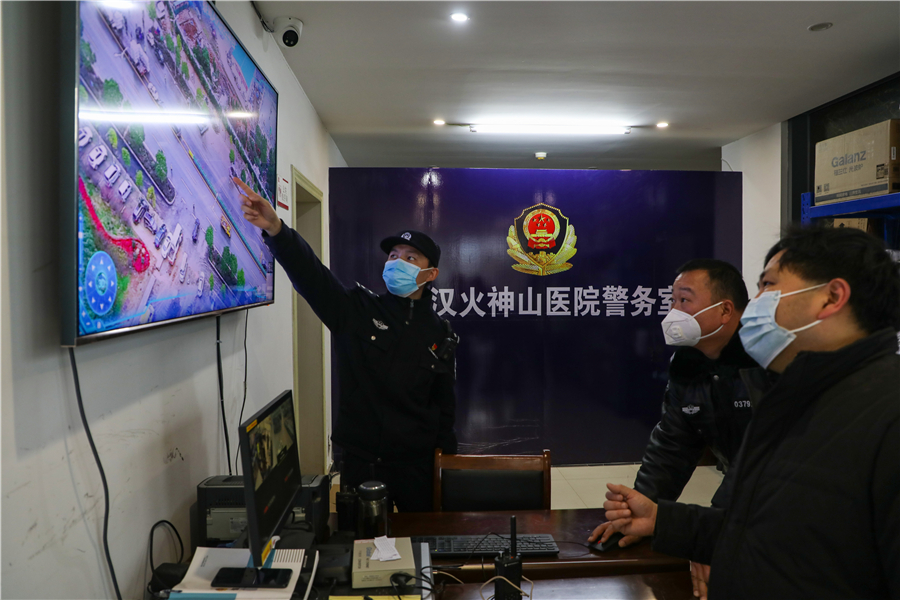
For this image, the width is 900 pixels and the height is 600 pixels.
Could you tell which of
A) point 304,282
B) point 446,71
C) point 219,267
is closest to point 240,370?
point 304,282

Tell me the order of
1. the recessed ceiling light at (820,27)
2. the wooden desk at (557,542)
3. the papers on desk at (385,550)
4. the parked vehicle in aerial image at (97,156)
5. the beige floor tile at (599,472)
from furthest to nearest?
the beige floor tile at (599,472) → the recessed ceiling light at (820,27) → the wooden desk at (557,542) → the papers on desk at (385,550) → the parked vehicle in aerial image at (97,156)

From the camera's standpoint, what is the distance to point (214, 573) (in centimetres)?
119

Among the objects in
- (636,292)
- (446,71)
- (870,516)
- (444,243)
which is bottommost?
(870,516)

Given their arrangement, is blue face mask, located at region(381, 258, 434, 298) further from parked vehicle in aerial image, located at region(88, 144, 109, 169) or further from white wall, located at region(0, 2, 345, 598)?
parked vehicle in aerial image, located at region(88, 144, 109, 169)

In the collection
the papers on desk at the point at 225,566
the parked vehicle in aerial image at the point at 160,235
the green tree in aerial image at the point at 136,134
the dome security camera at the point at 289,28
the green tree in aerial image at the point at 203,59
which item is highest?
the dome security camera at the point at 289,28

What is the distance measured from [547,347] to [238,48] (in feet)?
10.8

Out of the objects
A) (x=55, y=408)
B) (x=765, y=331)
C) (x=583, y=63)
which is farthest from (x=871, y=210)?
(x=55, y=408)

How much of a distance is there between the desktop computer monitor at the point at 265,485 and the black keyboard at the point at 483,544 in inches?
16.7

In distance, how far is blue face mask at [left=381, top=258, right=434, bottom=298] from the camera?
2275mm

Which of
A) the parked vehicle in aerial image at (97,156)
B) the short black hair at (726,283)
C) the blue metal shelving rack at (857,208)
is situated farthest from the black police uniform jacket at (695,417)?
the blue metal shelving rack at (857,208)

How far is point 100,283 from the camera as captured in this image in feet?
3.32

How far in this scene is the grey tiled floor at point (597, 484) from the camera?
3836 mm

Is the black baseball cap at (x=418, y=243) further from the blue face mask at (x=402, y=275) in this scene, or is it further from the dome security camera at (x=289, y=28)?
the dome security camera at (x=289, y=28)

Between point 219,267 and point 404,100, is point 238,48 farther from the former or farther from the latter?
point 404,100
